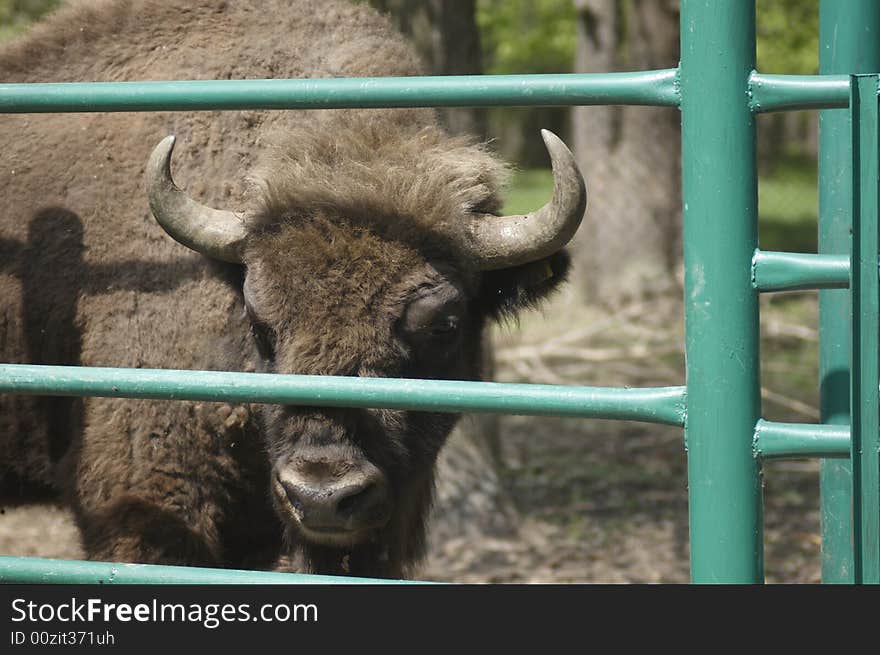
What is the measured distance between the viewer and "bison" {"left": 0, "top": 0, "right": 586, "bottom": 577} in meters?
3.33

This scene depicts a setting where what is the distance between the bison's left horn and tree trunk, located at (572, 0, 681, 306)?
1035cm

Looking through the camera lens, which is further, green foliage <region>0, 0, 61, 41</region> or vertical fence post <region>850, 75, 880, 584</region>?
green foliage <region>0, 0, 61, 41</region>

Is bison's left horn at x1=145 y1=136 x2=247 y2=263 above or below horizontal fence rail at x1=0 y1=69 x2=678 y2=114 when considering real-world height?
below

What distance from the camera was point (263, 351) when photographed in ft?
12.1

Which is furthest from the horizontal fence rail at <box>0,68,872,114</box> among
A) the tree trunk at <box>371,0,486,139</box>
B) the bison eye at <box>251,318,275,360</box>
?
the tree trunk at <box>371,0,486,139</box>

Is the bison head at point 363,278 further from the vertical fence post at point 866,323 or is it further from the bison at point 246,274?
the vertical fence post at point 866,323

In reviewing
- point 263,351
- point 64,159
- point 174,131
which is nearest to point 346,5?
point 174,131

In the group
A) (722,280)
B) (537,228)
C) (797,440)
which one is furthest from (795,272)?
(537,228)

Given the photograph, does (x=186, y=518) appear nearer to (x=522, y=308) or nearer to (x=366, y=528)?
(x=366, y=528)

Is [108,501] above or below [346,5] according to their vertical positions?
below

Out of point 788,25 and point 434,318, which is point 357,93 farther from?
point 788,25

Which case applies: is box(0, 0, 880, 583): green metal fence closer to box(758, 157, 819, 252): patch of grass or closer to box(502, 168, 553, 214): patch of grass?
box(758, 157, 819, 252): patch of grass

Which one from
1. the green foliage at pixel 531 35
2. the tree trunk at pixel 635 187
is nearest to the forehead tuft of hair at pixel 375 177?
the tree trunk at pixel 635 187

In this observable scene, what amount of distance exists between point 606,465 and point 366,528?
5181 mm
